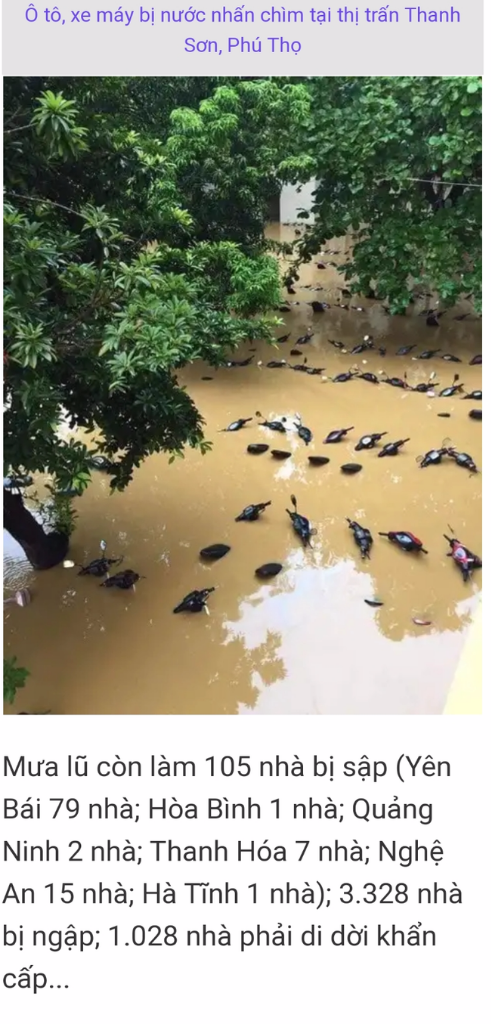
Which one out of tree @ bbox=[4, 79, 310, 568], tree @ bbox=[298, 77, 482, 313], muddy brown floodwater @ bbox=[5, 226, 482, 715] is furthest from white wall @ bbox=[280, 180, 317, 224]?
tree @ bbox=[4, 79, 310, 568]

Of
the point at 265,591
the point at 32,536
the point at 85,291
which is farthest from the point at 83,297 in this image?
the point at 265,591

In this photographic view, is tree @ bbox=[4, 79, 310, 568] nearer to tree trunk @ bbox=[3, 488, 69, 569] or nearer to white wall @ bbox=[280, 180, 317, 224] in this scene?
tree trunk @ bbox=[3, 488, 69, 569]

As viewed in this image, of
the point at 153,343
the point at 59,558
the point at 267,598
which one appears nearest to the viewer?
the point at 153,343

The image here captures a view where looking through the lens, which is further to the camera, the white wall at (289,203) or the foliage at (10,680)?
the white wall at (289,203)

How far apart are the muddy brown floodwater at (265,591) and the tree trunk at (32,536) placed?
9 cm

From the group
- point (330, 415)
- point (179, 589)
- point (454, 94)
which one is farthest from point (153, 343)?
point (454, 94)

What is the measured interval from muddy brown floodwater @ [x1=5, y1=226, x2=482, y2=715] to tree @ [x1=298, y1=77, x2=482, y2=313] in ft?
5.98

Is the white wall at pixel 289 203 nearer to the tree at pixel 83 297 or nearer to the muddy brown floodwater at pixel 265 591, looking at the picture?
the muddy brown floodwater at pixel 265 591

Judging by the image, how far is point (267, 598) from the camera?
12.2 feet

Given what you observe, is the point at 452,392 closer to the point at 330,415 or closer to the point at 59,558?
the point at 330,415

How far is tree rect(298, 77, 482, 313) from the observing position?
6.02 m

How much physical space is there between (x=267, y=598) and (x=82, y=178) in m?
2.21

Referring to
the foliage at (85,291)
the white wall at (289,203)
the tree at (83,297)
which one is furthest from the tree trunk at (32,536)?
the white wall at (289,203)

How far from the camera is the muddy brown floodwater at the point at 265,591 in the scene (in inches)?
123
